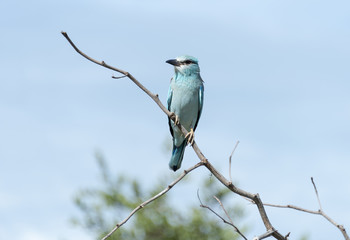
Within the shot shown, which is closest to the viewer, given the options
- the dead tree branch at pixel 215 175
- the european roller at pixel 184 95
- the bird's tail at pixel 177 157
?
the dead tree branch at pixel 215 175

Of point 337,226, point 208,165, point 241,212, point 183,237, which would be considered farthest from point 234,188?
point 183,237

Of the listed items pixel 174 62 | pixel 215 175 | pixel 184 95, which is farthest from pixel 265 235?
pixel 174 62

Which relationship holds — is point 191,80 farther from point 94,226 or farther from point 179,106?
point 94,226

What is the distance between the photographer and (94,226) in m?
19.5

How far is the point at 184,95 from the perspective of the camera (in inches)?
295

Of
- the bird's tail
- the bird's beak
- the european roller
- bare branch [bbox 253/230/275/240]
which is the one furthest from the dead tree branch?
the bird's beak

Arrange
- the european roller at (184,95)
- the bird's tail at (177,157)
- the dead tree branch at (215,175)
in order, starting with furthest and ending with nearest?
the european roller at (184,95)
the bird's tail at (177,157)
the dead tree branch at (215,175)

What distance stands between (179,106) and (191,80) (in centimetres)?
37

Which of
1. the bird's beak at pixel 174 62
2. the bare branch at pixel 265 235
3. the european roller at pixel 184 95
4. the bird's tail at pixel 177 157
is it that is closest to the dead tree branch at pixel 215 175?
the bare branch at pixel 265 235

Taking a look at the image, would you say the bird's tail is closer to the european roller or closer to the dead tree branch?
the european roller

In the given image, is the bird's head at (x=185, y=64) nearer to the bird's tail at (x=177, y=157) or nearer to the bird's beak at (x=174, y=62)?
the bird's beak at (x=174, y=62)

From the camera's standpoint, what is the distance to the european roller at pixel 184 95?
295 inches

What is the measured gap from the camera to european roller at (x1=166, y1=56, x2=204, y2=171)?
748 centimetres

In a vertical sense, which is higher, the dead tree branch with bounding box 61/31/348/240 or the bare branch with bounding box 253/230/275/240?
the dead tree branch with bounding box 61/31/348/240
